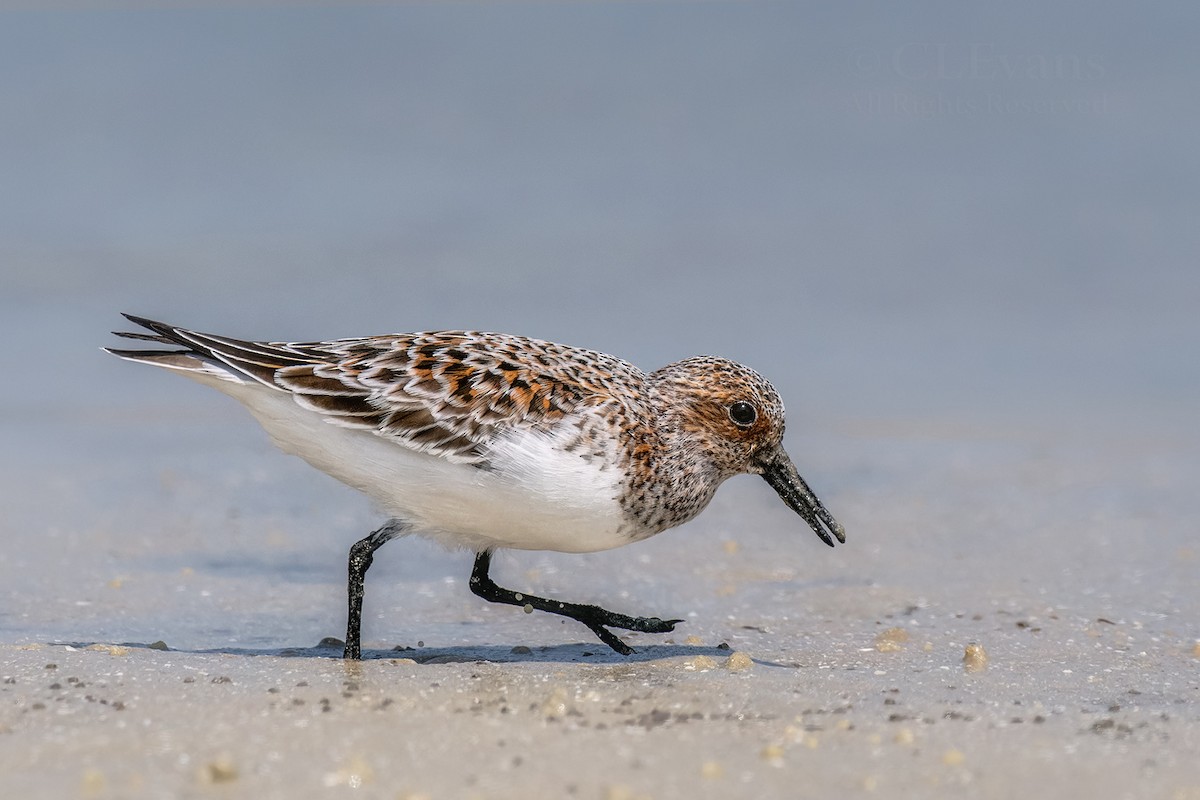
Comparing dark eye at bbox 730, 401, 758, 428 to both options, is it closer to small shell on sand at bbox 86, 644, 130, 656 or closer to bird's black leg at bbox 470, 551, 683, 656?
bird's black leg at bbox 470, 551, 683, 656

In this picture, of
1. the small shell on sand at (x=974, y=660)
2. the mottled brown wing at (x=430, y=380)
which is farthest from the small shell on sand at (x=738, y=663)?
the mottled brown wing at (x=430, y=380)

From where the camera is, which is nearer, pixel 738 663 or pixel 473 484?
pixel 473 484

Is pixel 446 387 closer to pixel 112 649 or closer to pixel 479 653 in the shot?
pixel 479 653

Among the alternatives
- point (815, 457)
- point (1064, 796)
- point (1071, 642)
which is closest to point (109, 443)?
point (815, 457)

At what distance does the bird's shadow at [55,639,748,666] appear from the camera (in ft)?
19.9

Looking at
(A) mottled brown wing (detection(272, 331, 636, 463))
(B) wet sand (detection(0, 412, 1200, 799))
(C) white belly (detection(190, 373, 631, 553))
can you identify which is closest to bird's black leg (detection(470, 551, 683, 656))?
(B) wet sand (detection(0, 412, 1200, 799))

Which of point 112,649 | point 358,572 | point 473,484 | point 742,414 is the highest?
point 742,414

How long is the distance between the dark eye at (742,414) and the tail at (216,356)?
1.73 m

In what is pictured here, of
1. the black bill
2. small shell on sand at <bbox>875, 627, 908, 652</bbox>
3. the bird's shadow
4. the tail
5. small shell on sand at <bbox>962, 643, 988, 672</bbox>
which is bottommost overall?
the bird's shadow

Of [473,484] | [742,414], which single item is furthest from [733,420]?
[473,484]

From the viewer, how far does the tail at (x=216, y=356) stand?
235 inches

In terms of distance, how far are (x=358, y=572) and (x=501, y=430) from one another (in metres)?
0.94

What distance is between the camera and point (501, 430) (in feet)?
18.8

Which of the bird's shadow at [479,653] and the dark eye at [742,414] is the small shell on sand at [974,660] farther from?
the dark eye at [742,414]
